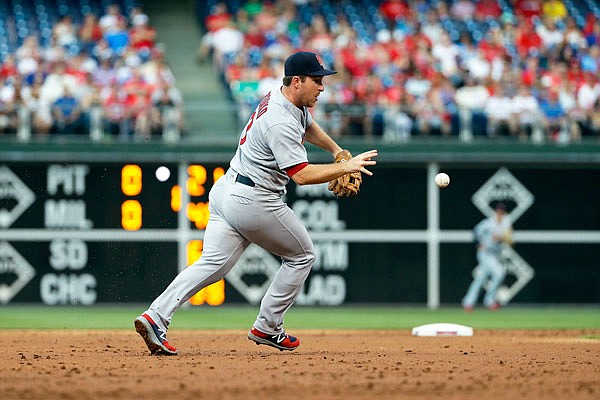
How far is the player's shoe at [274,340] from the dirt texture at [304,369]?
0.08 metres

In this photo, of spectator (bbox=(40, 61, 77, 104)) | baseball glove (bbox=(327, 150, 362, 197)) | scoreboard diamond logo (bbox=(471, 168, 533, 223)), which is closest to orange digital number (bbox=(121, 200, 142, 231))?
spectator (bbox=(40, 61, 77, 104))

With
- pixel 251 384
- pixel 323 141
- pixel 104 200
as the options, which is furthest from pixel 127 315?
pixel 251 384

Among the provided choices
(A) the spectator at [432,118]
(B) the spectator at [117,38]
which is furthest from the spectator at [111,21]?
(A) the spectator at [432,118]

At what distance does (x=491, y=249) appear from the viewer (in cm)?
1902

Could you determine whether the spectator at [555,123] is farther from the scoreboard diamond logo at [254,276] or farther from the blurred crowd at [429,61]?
the scoreboard diamond logo at [254,276]

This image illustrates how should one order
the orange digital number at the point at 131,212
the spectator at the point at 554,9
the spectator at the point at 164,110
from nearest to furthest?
the orange digital number at the point at 131,212 → the spectator at the point at 164,110 → the spectator at the point at 554,9

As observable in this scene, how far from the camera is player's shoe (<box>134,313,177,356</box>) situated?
28.2ft

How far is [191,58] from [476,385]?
17.2 meters

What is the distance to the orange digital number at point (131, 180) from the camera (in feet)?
61.0

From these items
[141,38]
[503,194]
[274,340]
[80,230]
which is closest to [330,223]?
[503,194]

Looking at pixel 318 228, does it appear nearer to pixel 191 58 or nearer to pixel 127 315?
pixel 127 315

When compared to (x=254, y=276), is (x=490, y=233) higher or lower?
higher

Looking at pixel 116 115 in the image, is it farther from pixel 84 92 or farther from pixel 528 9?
pixel 528 9

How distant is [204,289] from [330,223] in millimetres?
2445
